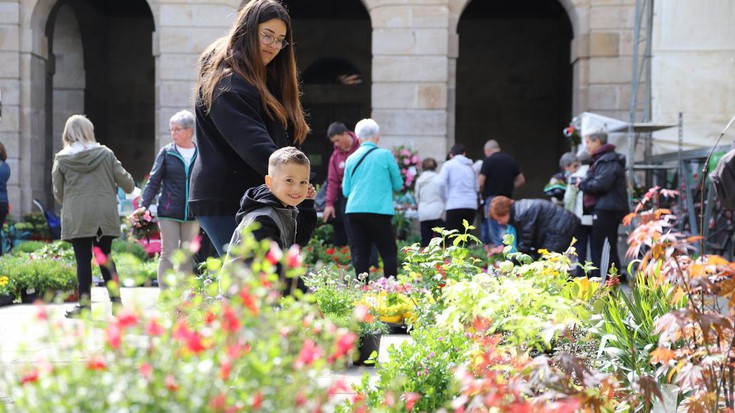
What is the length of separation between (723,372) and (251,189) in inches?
75.1

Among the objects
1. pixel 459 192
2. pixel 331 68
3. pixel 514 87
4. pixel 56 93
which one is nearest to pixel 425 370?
pixel 459 192

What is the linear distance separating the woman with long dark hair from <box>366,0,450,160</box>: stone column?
9454 mm

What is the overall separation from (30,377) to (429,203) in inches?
387

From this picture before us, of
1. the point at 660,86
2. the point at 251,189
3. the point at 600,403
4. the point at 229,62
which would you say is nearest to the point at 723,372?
Answer: the point at 600,403

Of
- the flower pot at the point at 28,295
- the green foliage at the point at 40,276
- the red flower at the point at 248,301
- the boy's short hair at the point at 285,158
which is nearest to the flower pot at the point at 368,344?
the boy's short hair at the point at 285,158

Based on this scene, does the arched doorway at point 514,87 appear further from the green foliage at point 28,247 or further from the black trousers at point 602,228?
the black trousers at point 602,228

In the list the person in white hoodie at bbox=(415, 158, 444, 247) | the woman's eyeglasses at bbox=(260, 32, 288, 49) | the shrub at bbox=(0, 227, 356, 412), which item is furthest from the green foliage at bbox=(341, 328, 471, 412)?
the person in white hoodie at bbox=(415, 158, 444, 247)

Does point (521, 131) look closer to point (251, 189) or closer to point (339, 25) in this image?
point (339, 25)

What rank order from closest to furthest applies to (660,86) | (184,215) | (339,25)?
(184,215) < (660,86) < (339,25)

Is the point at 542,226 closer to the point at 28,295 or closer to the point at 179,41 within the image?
the point at 28,295

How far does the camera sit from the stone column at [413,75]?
44.7ft

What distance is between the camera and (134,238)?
10734mm

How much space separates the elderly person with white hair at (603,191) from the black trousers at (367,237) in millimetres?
2606

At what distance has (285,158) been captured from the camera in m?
3.73
